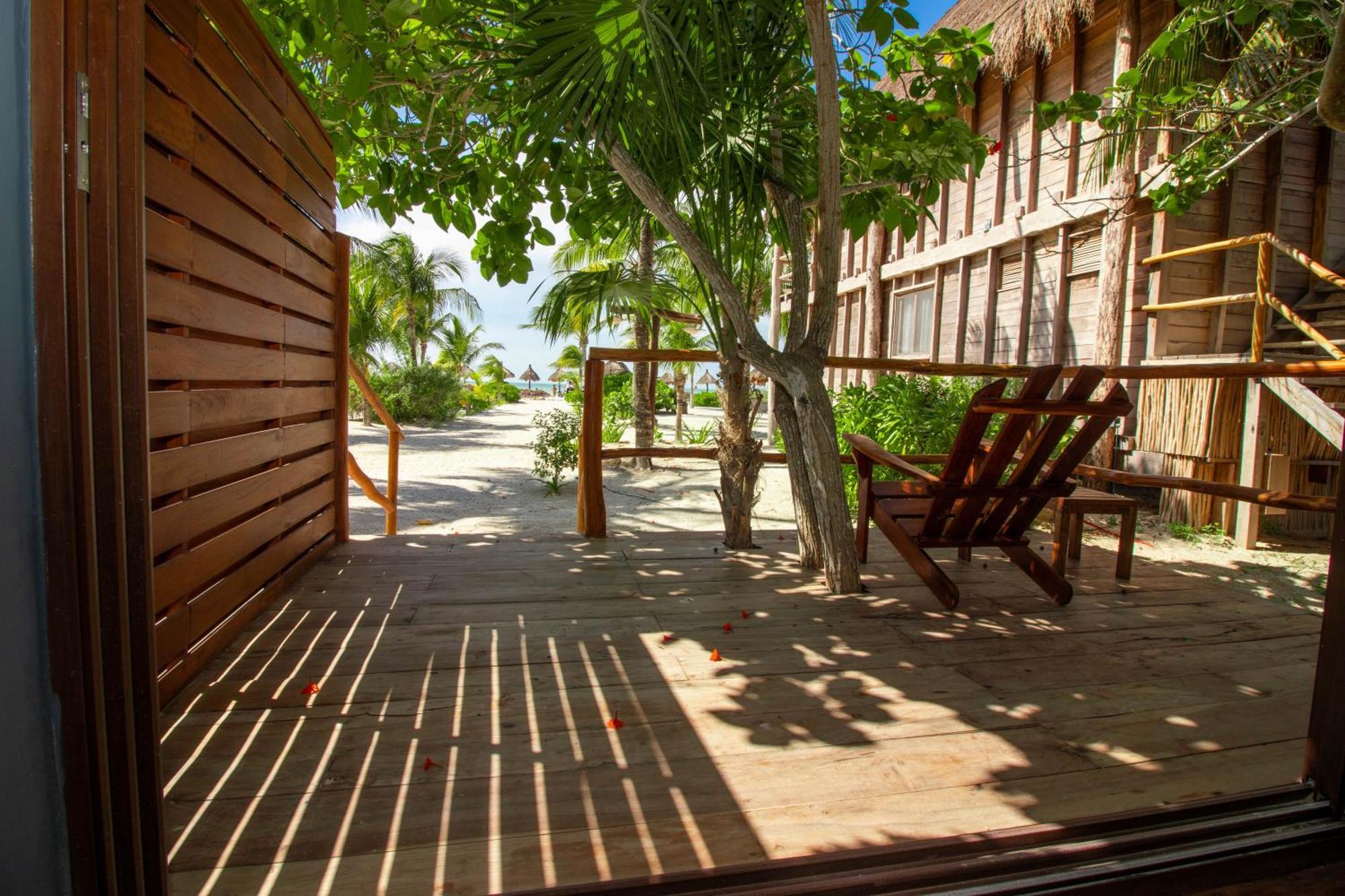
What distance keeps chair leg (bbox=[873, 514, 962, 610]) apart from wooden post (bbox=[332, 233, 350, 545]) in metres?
2.79

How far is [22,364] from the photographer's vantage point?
0.80m

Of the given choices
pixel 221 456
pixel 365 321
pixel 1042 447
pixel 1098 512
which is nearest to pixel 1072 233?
pixel 1098 512

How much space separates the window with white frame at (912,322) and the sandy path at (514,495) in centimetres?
293

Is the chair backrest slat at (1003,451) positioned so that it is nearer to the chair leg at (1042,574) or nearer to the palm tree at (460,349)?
the chair leg at (1042,574)

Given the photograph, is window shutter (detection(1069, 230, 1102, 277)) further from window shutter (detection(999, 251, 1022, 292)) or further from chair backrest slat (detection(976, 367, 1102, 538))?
chair backrest slat (detection(976, 367, 1102, 538))

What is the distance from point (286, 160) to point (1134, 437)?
6.61 m

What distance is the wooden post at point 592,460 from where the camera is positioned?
384 centimetres

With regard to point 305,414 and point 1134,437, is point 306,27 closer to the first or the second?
point 305,414

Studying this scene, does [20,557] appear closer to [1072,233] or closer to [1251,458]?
[1251,458]

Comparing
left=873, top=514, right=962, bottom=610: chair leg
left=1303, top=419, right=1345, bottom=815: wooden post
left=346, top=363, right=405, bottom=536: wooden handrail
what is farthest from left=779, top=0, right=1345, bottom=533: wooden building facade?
left=346, top=363, right=405, bottom=536: wooden handrail

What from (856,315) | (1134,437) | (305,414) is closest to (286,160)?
(305,414)

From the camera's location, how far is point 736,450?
143 inches

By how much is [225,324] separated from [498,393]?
3255 centimetres

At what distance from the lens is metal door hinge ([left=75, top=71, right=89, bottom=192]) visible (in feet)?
2.76
